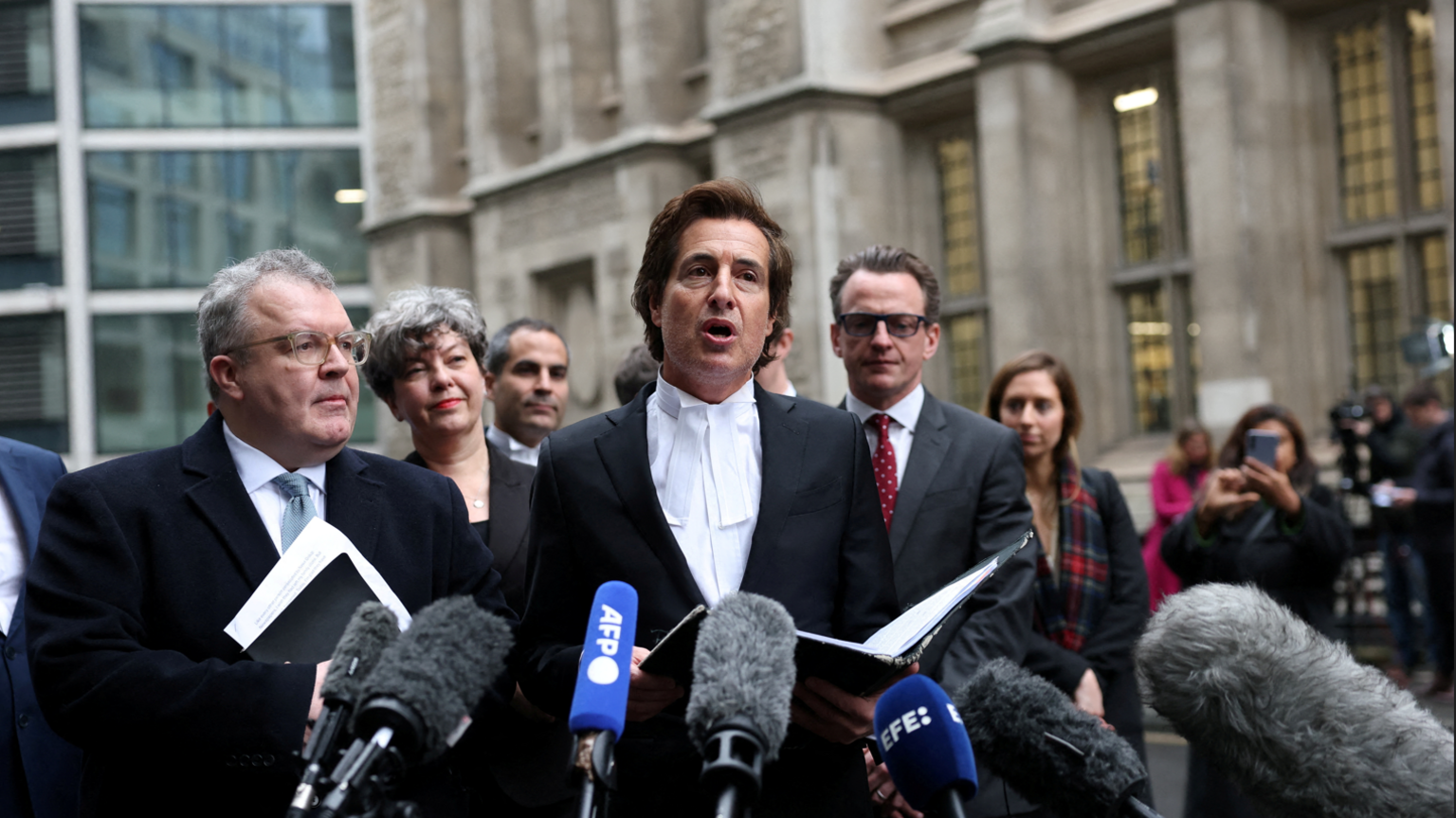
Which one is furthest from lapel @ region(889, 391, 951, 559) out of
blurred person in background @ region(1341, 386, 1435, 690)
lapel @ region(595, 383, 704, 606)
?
blurred person in background @ region(1341, 386, 1435, 690)

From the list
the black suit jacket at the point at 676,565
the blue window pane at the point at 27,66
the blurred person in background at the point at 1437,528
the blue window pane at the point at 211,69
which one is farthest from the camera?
the blue window pane at the point at 27,66

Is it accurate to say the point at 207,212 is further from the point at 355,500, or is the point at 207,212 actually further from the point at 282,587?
the point at 282,587

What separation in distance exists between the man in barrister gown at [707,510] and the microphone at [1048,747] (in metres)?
0.22

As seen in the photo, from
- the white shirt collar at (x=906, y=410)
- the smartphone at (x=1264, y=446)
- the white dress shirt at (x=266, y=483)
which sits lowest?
the smartphone at (x=1264, y=446)

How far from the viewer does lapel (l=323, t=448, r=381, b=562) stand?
2.80m

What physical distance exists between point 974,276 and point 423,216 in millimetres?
9716

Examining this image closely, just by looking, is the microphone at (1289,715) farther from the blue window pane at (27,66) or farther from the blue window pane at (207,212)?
the blue window pane at (27,66)

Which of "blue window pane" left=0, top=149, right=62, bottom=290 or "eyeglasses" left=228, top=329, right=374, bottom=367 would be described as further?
"blue window pane" left=0, top=149, right=62, bottom=290

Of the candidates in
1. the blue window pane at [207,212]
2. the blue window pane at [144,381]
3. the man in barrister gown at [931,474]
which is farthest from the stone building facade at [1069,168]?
the blue window pane at [144,381]

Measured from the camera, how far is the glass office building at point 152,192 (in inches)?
1038

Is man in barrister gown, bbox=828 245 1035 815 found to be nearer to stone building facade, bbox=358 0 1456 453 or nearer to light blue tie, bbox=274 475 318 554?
light blue tie, bbox=274 475 318 554

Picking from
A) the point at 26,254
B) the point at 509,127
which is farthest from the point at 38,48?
the point at 509,127

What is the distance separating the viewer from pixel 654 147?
55.5 ft

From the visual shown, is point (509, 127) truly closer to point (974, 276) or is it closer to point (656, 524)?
point (974, 276)
